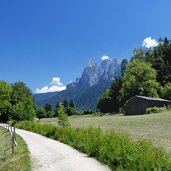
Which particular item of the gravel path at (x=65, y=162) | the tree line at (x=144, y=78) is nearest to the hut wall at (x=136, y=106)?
→ the tree line at (x=144, y=78)

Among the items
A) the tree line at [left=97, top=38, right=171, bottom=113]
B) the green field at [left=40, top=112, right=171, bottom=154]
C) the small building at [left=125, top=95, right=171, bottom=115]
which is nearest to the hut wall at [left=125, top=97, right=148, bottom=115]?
the small building at [left=125, top=95, right=171, bottom=115]

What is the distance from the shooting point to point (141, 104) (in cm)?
9225

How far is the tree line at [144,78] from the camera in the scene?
370 feet

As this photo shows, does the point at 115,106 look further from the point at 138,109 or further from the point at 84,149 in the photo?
the point at 84,149

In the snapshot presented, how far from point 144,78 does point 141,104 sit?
22.6 metres

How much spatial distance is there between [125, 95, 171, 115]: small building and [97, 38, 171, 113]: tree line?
16.6 m

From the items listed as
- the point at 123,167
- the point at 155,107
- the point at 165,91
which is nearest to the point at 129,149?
the point at 123,167

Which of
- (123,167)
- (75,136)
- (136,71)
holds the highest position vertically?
(136,71)

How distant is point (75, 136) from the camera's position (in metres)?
29.9

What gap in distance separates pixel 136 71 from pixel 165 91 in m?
10.5

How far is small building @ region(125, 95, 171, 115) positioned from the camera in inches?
3580

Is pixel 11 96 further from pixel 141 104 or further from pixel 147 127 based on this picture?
pixel 147 127

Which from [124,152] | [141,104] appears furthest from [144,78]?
[124,152]

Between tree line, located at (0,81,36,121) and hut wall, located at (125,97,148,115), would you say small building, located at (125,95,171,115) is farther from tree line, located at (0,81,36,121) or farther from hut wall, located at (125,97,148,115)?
tree line, located at (0,81,36,121)
